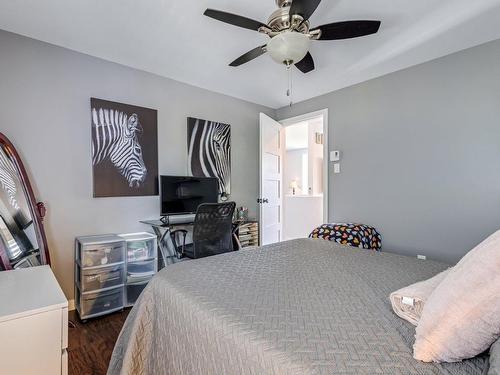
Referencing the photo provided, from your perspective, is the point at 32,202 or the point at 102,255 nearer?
the point at 32,202

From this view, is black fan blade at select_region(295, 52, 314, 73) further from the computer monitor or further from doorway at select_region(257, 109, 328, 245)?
the computer monitor

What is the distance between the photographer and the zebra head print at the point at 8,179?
204 centimetres

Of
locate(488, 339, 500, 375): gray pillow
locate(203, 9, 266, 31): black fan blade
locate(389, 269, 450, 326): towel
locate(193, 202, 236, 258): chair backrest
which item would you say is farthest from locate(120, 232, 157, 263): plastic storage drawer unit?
locate(488, 339, 500, 375): gray pillow

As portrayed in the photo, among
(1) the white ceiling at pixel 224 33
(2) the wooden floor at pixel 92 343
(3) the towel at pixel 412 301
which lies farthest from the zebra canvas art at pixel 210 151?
(3) the towel at pixel 412 301

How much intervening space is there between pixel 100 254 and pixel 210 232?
3.25 feet

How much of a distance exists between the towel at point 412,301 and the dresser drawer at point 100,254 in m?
2.27

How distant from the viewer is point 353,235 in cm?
290

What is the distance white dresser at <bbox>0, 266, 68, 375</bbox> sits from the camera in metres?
1.20

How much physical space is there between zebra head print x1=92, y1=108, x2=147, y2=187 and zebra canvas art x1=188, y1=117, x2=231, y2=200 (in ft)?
2.09

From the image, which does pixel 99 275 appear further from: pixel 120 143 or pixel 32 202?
pixel 120 143

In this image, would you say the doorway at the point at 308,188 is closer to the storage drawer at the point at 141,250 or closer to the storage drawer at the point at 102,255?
the storage drawer at the point at 141,250

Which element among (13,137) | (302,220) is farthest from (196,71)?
(302,220)

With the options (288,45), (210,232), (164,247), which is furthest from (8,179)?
(288,45)

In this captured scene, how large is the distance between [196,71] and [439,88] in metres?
2.51
